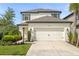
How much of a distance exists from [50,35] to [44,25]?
5.70 feet

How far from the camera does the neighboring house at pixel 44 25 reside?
26.0m

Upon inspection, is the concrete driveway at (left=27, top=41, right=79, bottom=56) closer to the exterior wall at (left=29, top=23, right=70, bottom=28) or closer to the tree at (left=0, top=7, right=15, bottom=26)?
the exterior wall at (left=29, top=23, right=70, bottom=28)

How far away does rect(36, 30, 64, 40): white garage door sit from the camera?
26181mm

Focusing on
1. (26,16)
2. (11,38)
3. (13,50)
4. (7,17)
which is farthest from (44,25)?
(13,50)

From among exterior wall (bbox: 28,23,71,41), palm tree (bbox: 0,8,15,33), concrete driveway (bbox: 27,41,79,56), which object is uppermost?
palm tree (bbox: 0,8,15,33)

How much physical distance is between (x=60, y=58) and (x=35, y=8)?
11077mm

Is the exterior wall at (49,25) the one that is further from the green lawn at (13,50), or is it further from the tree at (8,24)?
the green lawn at (13,50)

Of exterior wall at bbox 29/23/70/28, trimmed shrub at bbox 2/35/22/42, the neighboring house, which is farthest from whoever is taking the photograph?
exterior wall at bbox 29/23/70/28

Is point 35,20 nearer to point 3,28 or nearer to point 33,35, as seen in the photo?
point 33,35

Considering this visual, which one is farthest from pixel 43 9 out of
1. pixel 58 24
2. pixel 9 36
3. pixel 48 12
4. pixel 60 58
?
pixel 60 58

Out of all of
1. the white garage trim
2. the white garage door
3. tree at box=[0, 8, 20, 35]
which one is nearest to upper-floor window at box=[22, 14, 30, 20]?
the white garage trim

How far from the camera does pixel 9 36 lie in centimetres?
2420

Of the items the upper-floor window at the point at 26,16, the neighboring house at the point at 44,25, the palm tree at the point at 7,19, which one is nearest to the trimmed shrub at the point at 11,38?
the neighboring house at the point at 44,25

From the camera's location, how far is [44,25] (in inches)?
1090
